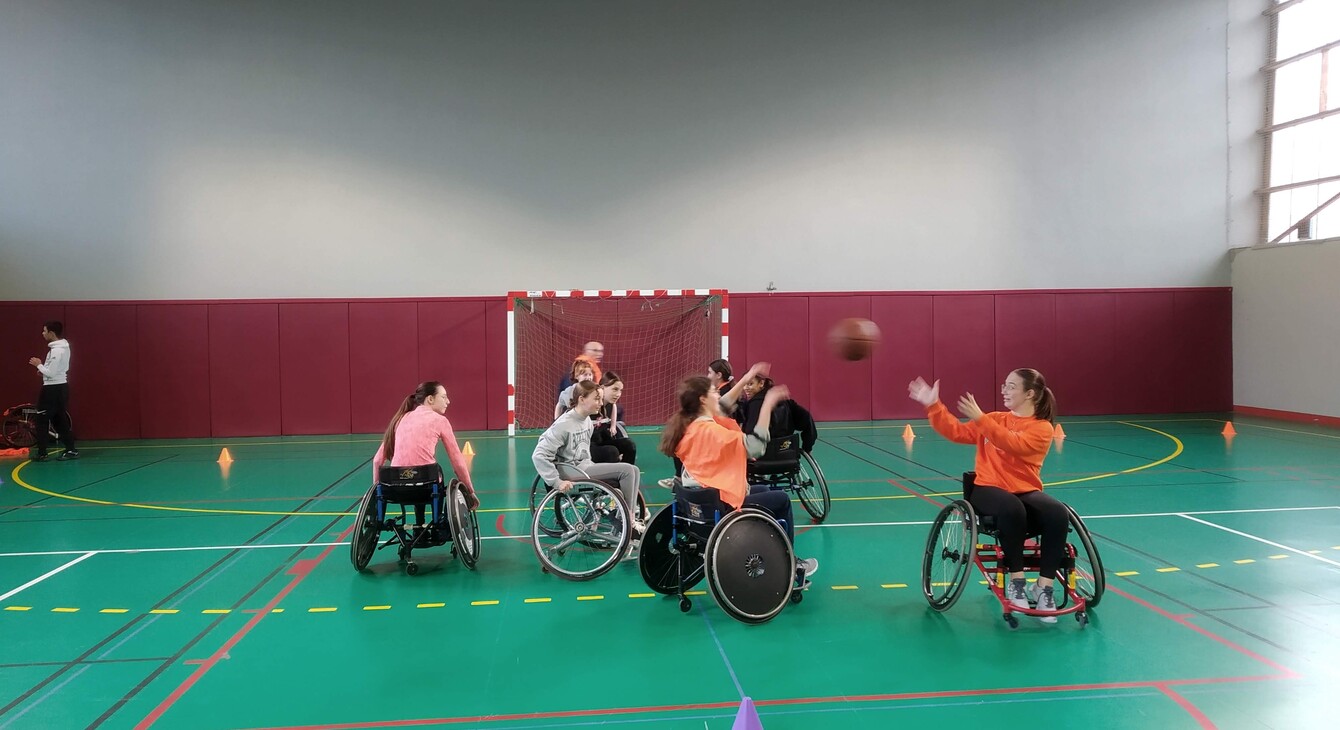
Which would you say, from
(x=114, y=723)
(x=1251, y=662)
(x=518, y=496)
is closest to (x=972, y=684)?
(x=1251, y=662)

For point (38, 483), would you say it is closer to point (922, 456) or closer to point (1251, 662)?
point (922, 456)

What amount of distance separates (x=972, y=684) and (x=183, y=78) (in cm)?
1361

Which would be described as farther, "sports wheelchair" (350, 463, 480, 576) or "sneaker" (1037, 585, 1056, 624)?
"sports wheelchair" (350, 463, 480, 576)

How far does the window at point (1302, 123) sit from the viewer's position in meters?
12.7

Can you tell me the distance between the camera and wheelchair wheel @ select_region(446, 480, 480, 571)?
16.9ft

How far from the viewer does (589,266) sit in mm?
13133

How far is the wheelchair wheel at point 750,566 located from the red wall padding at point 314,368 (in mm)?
10118

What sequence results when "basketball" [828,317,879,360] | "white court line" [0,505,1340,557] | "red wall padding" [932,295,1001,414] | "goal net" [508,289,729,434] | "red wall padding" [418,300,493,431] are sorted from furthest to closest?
"red wall padding" [932,295,1001,414] < "goal net" [508,289,729,434] < "red wall padding" [418,300,493,431] < "white court line" [0,505,1340,557] < "basketball" [828,317,879,360]

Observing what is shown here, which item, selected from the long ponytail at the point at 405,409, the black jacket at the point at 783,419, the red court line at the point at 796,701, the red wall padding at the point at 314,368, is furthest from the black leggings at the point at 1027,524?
the red wall padding at the point at 314,368

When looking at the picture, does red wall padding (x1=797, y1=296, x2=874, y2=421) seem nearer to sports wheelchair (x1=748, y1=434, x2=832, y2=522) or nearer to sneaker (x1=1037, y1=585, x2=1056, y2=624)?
sports wheelchair (x1=748, y1=434, x2=832, y2=522)

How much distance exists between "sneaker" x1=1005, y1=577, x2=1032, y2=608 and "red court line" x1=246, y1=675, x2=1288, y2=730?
651 millimetres

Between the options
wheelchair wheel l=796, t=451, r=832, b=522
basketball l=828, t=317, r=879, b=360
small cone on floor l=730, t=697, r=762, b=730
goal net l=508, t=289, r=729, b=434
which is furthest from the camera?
goal net l=508, t=289, r=729, b=434

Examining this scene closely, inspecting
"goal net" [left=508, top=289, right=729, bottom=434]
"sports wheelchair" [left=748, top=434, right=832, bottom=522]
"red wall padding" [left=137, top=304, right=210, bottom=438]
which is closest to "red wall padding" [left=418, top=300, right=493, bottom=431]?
"goal net" [left=508, top=289, right=729, bottom=434]

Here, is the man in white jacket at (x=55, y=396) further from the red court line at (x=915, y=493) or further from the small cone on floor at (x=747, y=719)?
the small cone on floor at (x=747, y=719)
